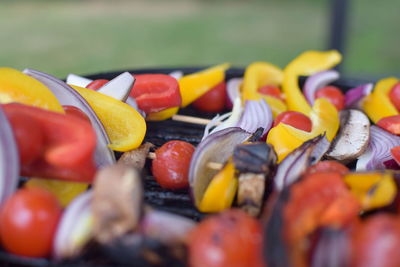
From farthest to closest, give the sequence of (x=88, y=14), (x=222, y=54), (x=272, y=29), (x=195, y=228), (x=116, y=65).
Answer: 1. (x=88, y=14)
2. (x=272, y=29)
3. (x=222, y=54)
4. (x=116, y=65)
5. (x=195, y=228)

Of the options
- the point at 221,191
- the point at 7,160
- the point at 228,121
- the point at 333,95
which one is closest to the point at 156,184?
the point at 221,191

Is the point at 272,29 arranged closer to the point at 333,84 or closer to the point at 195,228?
the point at 333,84

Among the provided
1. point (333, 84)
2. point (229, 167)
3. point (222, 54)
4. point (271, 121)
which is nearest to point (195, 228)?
point (229, 167)

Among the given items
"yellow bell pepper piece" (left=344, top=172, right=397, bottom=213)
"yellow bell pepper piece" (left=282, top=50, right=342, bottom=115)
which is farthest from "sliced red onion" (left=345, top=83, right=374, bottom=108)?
"yellow bell pepper piece" (left=344, top=172, right=397, bottom=213)

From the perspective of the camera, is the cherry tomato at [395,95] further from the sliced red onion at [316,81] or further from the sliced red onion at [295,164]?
the sliced red onion at [295,164]

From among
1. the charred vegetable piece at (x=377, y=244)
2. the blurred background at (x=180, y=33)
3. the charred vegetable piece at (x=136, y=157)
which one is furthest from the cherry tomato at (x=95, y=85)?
the blurred background at (x=180, y=33)

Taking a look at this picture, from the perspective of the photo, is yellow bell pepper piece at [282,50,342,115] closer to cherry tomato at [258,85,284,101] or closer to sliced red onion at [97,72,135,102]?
cherry tomato at [258,85,284,101]
